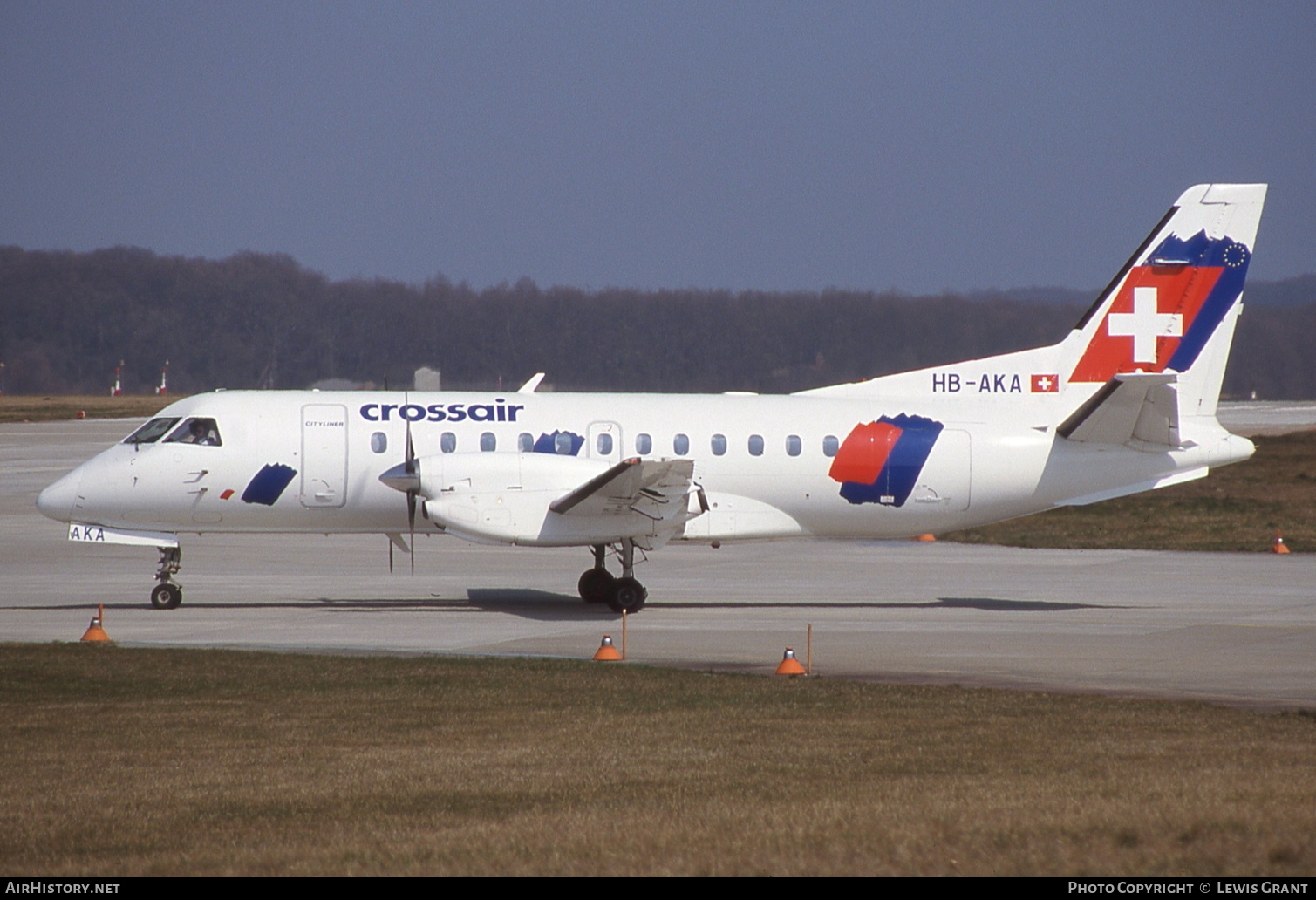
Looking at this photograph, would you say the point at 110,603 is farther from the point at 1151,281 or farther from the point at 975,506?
the point at 1151,281

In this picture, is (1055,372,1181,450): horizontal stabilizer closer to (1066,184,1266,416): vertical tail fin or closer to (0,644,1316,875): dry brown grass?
(1066,184,1266,416): vertical tail fin

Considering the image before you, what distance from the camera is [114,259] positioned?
2953 inches

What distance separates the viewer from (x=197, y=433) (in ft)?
69.8

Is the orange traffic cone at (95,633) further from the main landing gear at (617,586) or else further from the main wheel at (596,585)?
the main wheel at (596,585)

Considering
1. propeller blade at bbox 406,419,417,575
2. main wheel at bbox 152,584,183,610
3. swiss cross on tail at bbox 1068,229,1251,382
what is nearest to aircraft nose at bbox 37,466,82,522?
main wheel at bbox 152,584,183,610

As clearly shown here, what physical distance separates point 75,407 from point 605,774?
9441 centimetres

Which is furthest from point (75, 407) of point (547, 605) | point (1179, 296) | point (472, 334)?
point (1179, 296)

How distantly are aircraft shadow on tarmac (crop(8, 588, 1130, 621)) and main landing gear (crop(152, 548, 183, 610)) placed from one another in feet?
1.41

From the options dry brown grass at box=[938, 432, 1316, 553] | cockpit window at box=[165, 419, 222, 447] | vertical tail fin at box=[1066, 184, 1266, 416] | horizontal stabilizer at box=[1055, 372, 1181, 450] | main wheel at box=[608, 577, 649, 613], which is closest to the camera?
main wheel at box=[608, 577, 649, 613]

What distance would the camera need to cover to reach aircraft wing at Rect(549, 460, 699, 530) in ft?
64.4

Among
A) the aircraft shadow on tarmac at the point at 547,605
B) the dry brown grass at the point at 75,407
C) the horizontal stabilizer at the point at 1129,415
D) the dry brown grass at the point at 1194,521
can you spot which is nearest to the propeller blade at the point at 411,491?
the aircraft shadow on tarmac at the point at 547,605
